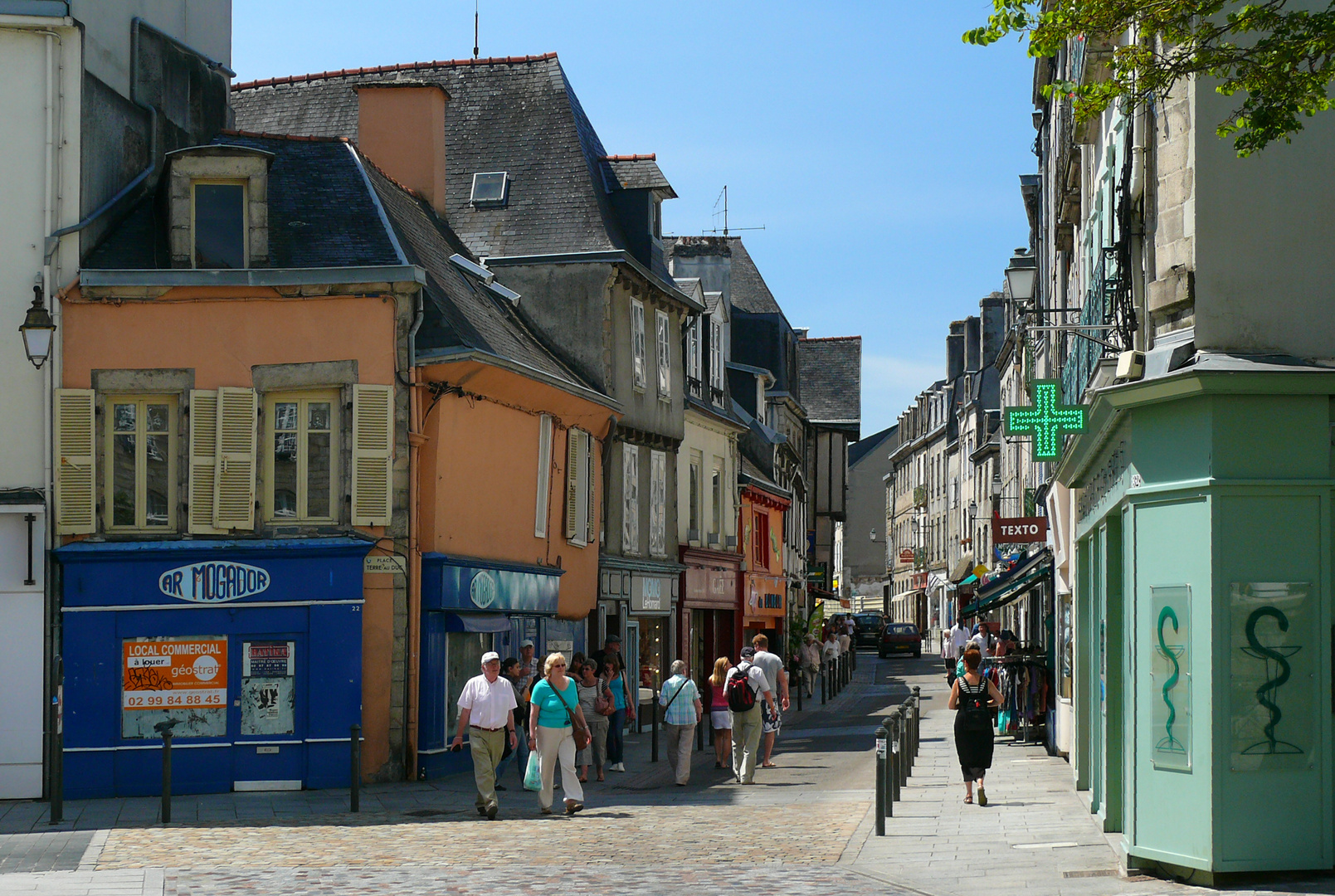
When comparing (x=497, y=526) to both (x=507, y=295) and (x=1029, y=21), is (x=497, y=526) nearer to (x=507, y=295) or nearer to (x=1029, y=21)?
(x=507, y=295)

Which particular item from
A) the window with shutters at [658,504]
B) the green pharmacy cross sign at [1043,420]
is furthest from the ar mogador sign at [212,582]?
the window with shutters at [658,504]

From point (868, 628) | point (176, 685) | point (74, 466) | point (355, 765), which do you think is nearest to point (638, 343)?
point (74, 466)

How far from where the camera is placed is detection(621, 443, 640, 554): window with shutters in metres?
27.8

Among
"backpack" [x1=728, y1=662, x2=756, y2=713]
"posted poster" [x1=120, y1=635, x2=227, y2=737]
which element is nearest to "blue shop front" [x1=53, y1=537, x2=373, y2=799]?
"posted poster" [x1=120, y1=635, x2=227, y2=737]

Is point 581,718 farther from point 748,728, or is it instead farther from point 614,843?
point 748,728

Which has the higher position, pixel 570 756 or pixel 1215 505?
pixel 1215 505

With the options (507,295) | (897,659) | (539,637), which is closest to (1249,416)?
(539,637)

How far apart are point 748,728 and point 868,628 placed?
47787mm

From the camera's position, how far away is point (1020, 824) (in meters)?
14.1

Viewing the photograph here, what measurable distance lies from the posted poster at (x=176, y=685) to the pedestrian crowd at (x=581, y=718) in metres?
3.21

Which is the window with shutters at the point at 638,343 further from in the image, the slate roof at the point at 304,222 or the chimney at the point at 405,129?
the slate roof at the point at 304,222

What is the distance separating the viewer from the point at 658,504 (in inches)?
1187

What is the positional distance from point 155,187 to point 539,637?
7996mm

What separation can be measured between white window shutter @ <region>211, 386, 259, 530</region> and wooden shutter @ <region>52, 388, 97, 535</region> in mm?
1363
